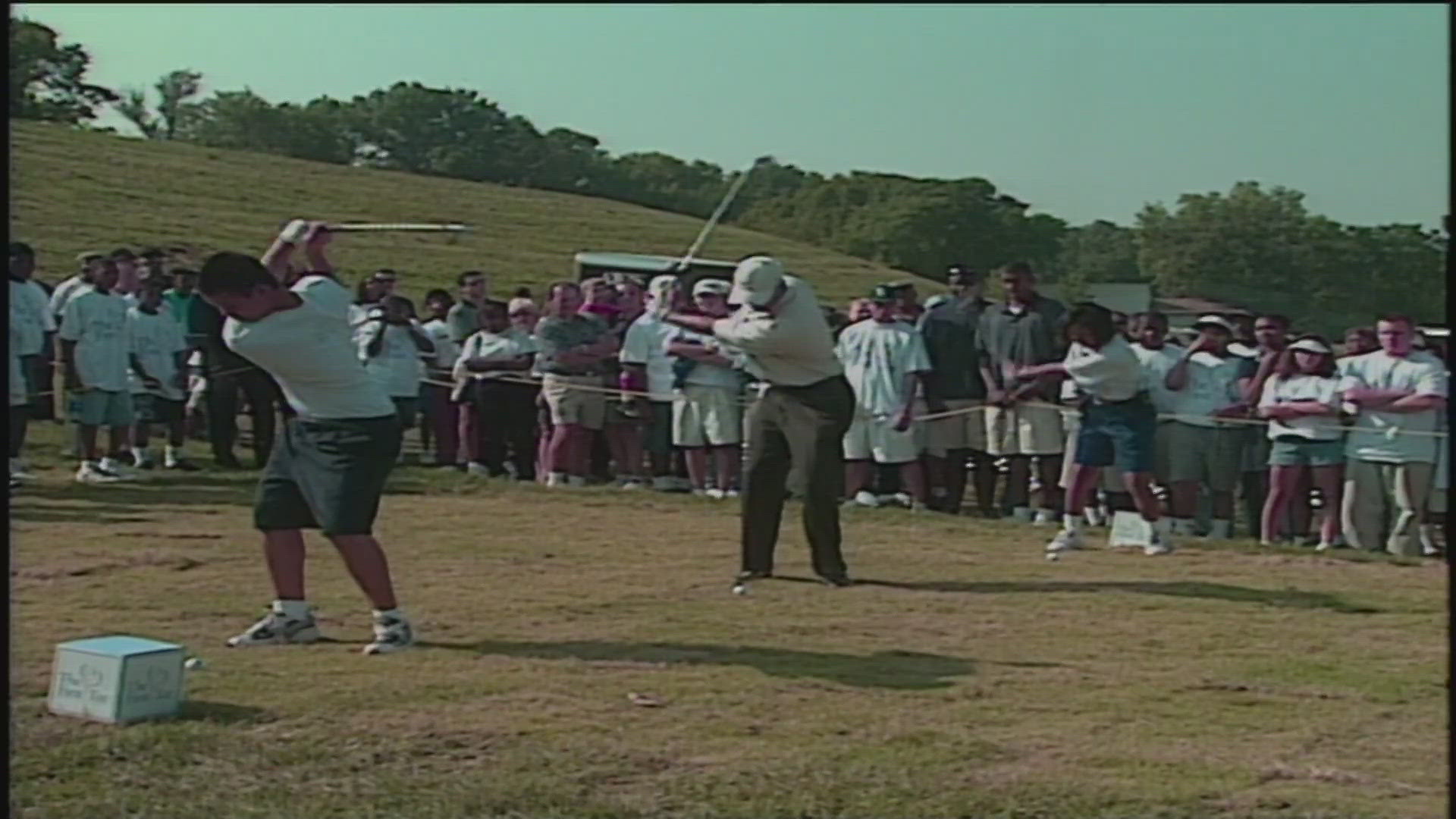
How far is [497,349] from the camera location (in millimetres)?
17906

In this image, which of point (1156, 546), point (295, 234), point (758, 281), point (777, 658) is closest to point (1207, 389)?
point (1156, 546)

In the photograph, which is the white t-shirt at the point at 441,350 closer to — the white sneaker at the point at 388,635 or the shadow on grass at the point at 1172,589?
the shadow on grass at the point at 1172,589

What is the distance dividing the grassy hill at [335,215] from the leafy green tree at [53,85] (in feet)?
1.96

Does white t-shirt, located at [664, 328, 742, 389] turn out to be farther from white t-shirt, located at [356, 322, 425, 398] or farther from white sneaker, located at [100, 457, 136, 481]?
white sneaker, located at [100, 457, 136, 481]

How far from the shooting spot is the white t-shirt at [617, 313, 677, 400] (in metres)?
17.3

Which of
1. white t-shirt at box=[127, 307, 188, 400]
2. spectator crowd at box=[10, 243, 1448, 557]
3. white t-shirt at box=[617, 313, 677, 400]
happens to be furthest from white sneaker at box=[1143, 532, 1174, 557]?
white t-shirt at box=[127, 307, 188, 400]

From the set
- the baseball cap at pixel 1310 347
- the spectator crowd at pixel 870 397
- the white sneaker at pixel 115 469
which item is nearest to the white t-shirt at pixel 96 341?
the spectator crowd at pixel 870 397

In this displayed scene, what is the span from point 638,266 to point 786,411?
569 inches

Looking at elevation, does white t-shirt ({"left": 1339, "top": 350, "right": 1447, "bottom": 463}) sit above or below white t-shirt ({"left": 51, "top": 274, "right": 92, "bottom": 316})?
below

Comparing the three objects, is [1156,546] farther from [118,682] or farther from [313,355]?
[118,682]

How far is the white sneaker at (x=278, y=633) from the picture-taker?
370 inches

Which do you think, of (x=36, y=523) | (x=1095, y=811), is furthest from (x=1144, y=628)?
(x=36, y=523)

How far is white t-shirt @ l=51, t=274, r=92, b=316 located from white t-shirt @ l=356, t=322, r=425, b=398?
7.23ft

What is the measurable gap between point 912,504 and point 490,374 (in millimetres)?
3738
